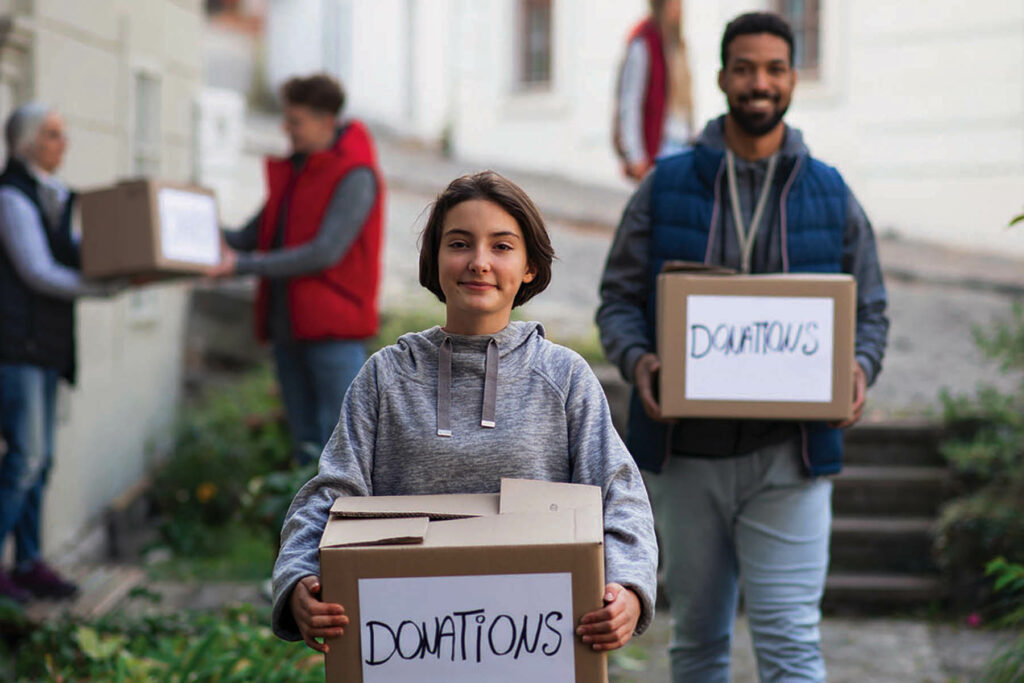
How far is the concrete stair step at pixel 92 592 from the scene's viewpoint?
203 inches

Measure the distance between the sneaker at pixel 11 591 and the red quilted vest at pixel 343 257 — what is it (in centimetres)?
154

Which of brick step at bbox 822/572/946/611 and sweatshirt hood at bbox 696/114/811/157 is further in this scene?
brick step at bbox 822/572/946/611

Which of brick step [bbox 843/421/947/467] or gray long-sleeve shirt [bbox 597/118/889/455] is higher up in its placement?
gray long-sleeve shirt [bbox 597/118/889/455]

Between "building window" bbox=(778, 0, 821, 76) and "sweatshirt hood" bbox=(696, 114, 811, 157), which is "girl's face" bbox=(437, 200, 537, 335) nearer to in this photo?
"sweatshirt hood" bbox=(696, 114, 811, 157)

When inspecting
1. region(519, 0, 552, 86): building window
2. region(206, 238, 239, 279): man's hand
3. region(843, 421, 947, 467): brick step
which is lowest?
region(843, 421, 947, 467): brick step

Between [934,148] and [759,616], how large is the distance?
32.4 feet

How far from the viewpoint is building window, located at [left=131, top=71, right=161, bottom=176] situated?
7.80 m

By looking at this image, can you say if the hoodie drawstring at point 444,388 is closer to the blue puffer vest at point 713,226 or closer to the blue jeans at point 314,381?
the blue puffer vest at point 713,226

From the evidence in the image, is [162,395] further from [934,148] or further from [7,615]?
[934,148]

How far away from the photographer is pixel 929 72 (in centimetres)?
1218

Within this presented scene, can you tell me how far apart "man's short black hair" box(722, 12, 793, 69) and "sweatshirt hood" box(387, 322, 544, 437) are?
126 centimetres

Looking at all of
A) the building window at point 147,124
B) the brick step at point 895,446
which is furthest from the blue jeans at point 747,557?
the building window at point 147,124

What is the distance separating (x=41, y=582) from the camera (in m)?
5.38

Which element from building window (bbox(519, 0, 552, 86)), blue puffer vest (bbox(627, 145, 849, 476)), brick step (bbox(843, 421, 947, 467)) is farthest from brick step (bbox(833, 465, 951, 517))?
building window (bbox(519, 0, 552, 86))
